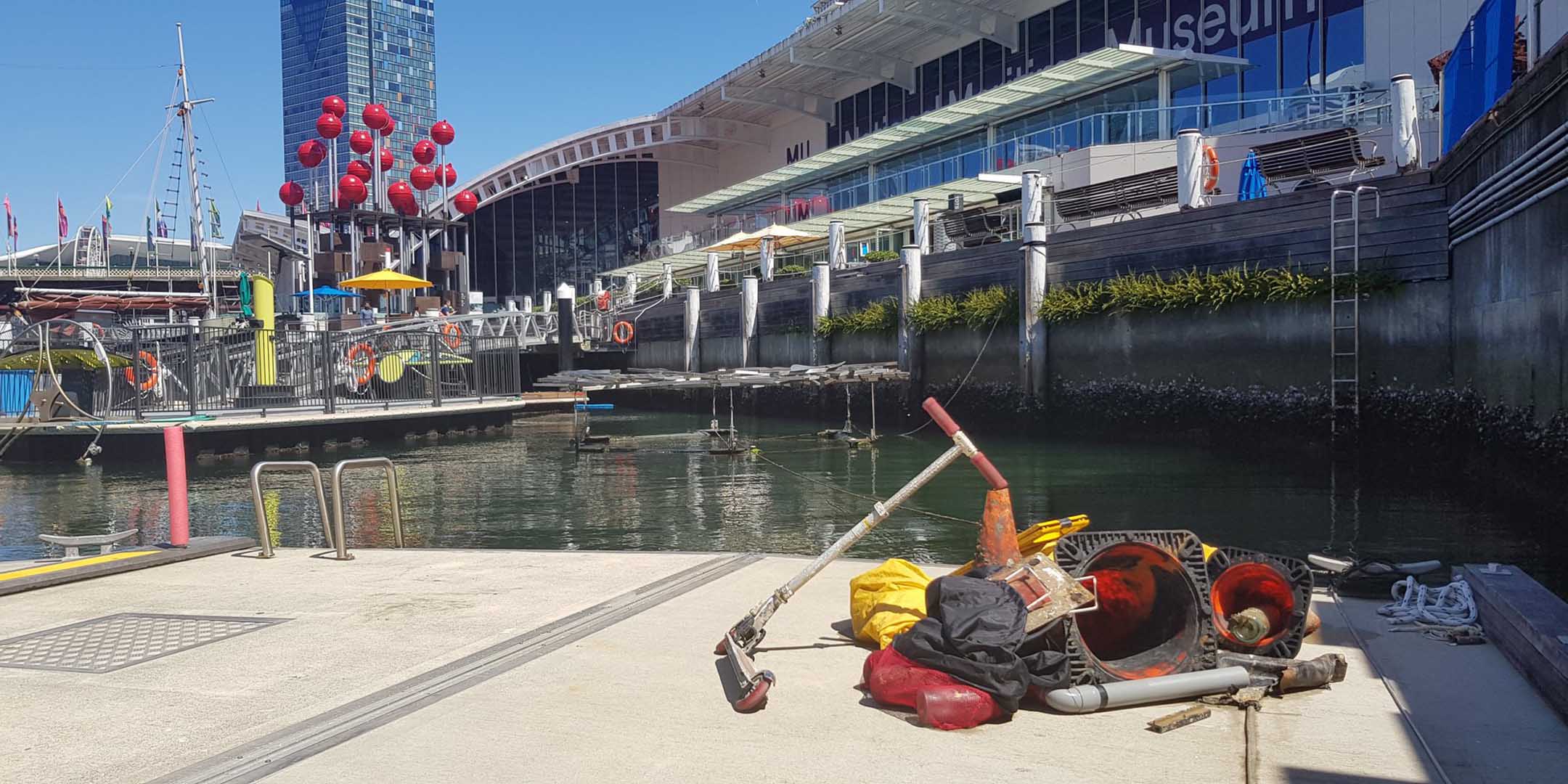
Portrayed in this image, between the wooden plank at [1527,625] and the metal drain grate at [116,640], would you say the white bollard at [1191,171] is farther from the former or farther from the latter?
the metal drain grate at [116,640]

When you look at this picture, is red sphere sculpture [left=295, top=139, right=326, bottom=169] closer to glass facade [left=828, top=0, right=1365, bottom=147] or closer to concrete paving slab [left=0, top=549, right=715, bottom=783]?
glass facade [left=828, top=0, right=1365, bottom=147]

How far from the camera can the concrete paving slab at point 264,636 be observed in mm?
4688

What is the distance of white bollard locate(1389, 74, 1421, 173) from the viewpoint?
18.6 metres

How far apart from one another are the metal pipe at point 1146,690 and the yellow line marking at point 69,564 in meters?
7.45

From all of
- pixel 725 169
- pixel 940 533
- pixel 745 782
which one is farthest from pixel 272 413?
pixel 725 169

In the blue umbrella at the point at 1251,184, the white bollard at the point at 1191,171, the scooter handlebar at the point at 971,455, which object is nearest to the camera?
the scooter handlebar at the point at 971,455

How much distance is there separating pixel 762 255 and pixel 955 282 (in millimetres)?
12775

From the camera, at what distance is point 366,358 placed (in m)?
29.6

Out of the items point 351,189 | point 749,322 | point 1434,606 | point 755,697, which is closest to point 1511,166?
point 1434,606

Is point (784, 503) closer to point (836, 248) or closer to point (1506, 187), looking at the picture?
point (1506, 187)

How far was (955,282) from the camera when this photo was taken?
28.9 m

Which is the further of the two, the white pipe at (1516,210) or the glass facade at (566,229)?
the glass facade at (566,229)

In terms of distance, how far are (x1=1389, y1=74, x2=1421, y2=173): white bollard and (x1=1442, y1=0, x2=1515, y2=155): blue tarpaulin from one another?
1.77ft

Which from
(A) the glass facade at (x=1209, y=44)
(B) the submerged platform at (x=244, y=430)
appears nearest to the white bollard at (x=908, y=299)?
(A) the glass facade at (x=1209, y=44)
